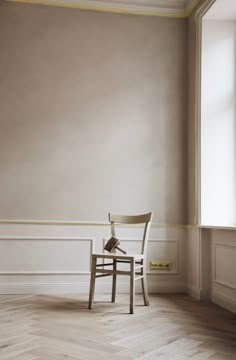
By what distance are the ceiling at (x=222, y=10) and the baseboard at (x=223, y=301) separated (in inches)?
96.3

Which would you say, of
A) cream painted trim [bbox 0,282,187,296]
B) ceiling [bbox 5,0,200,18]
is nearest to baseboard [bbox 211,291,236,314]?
cream painted trim [bbox 0,282,187,296]

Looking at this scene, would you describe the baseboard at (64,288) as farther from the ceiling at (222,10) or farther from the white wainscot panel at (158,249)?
the ceiling at (222,10)

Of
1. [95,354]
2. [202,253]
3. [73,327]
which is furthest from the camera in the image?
[202,253]

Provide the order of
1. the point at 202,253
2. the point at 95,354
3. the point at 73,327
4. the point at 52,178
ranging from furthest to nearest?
the point at 52,178, the point at 202,253, the point at 73,327, the point at 95,354

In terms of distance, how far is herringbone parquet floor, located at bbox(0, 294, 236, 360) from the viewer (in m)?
2.20

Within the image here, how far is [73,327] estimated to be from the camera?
270cm

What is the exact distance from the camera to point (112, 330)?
2.65m

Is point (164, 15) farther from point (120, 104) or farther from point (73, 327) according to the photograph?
point (73, 327)

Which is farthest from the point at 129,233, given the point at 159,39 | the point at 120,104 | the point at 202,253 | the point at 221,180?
the point at 159,39

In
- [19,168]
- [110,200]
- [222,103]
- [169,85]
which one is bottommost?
[110,200]

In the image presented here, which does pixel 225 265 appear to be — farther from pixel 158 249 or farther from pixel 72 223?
pixel 72 223

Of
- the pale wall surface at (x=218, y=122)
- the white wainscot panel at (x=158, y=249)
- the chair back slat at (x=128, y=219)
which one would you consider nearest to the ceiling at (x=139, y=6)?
the pale wall surface at (x=218, y=122)

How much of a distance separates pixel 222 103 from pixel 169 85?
1.98 ft

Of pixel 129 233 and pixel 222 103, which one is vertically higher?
pixel 222 103
